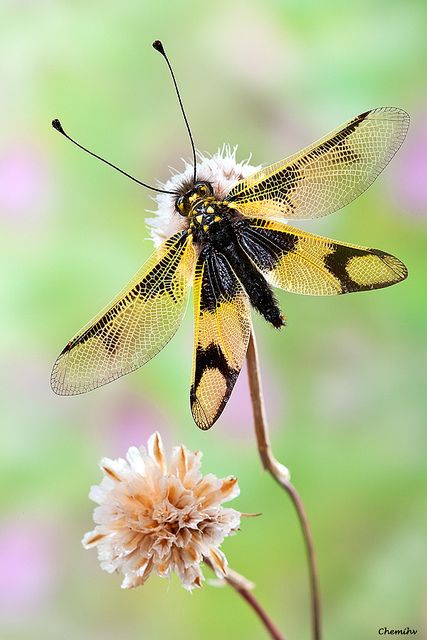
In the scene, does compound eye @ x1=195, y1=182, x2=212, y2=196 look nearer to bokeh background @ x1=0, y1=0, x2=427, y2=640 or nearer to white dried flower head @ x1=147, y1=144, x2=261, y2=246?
white dried flower head @ x1=147, y1=144, x2=261, y2=246

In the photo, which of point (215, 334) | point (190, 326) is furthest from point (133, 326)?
point (190, 326)

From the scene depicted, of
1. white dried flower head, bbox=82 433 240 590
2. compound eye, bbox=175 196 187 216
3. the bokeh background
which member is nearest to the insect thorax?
compound eye, bbox=175 196 187 216

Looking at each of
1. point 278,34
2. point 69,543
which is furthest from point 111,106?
point 69,543

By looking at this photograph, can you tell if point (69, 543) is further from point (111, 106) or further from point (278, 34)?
point (278, 34)

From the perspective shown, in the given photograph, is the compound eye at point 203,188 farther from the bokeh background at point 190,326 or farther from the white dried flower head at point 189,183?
the bokeh background at point 190,326

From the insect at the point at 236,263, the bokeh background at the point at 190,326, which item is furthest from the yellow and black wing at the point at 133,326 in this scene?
the bokeh background at the point at 190,326

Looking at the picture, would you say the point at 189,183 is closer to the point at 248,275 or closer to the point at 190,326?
the point at 248,275

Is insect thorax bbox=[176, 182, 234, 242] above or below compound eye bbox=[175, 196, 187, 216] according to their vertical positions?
below
